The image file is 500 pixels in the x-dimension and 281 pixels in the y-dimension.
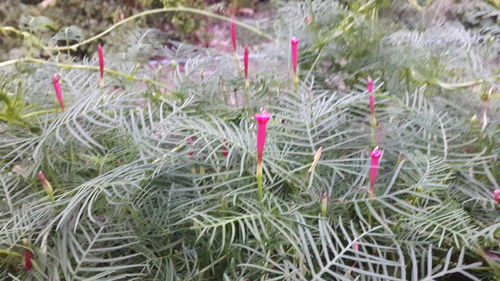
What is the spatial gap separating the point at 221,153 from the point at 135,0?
1.91 meters

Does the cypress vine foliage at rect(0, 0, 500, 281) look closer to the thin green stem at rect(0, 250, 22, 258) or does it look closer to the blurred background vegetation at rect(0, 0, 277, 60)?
the thin green stem at rect(0, 250, 22, 258)

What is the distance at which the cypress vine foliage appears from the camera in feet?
1.47

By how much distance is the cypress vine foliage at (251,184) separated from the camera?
449mm

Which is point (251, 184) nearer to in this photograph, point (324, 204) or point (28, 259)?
point (324, 204)

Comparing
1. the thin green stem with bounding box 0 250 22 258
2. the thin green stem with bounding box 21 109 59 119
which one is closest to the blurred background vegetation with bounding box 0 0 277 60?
the thin green stem with bounding box 21 109 59 119

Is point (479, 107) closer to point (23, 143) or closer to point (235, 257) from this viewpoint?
point (235, 257)

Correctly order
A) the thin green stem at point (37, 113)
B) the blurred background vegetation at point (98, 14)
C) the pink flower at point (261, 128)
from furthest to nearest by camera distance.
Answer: the blurred background vegetation at point (98, 14), the thin green stem at point (37, 113), the pink flower at point (261, 128)

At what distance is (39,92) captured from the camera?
2.09 feet

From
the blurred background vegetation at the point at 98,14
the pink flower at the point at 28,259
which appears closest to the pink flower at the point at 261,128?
the pink flower at the point at 28,259

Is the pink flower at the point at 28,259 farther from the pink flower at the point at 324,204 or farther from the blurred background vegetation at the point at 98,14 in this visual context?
the blurred background vegetation at the point at 98,14

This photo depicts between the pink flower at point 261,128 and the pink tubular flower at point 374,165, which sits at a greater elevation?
the pink flower at point 261,128

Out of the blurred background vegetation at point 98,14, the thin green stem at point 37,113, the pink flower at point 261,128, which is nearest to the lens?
the pink flower at point 261,128

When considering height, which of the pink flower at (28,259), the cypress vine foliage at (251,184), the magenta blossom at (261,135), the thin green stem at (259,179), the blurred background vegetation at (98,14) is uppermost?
the magenta blossom at (261,135)

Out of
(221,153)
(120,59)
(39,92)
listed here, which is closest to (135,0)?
(120,59)
